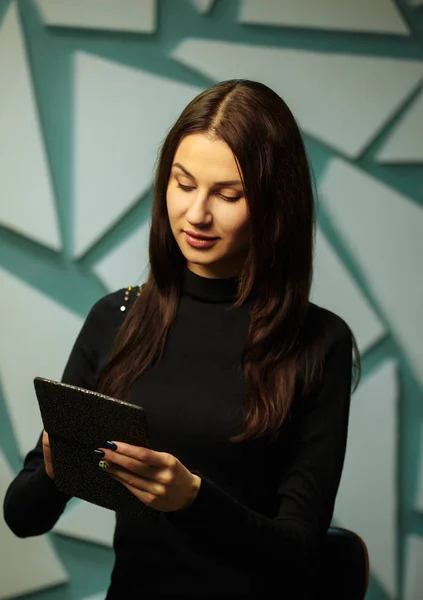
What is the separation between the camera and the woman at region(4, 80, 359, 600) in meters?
1.20

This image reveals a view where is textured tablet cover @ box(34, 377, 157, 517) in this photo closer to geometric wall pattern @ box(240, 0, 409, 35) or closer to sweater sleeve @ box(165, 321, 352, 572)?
sweater sleeve @ box(165, 321, 352, 572)

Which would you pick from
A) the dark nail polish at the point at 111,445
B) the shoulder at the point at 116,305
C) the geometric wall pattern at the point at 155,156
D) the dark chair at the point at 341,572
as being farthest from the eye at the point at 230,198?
the geometric wall pattern at the point at 155,156

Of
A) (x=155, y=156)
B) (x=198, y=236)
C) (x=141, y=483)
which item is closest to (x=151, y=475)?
(x=141, y=483)

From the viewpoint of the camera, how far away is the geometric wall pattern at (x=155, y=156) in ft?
6.48

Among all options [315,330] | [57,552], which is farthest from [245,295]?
[57,552]

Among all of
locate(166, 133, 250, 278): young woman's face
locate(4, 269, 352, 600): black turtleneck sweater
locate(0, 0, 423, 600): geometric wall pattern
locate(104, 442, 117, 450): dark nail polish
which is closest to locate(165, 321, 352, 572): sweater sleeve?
locate(4, 269, 352, 600): black turtleneck sweater

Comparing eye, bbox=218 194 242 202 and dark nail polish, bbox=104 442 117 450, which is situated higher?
eye, bbox=218 194 242 202

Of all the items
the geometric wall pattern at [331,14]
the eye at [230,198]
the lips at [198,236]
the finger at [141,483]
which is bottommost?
the finger at [141,483]

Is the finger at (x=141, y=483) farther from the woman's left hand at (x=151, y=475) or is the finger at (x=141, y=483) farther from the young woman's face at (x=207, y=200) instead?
the young woman's face at (x=207, y=200)

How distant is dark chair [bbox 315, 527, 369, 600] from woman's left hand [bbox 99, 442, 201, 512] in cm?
30

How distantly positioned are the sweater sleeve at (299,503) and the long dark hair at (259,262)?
4cm

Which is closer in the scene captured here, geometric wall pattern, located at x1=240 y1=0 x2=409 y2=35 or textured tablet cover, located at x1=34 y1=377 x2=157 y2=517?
textured tablet cover, located at x1=34 y1=377 x2=157 y2=517

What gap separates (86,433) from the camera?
1.08 meters

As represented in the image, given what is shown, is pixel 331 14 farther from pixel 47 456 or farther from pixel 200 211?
pixel 47 456
